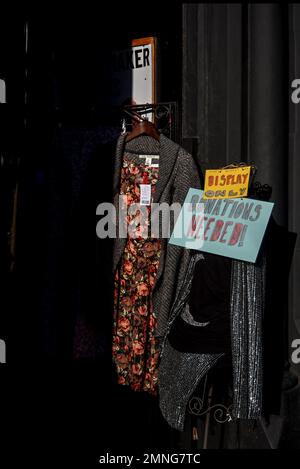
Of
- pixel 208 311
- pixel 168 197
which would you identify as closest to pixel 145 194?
pixel 168 197

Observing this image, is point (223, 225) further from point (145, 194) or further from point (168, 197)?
point (145, 194)

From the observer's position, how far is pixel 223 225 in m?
3.36

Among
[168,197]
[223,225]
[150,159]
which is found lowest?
[223,225]

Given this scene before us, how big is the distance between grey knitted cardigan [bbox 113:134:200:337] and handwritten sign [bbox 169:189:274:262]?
0.10 meters

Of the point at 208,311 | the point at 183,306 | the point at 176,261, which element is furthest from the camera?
the point at 176,261

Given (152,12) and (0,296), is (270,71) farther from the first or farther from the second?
(0,296)

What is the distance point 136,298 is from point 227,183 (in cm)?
88

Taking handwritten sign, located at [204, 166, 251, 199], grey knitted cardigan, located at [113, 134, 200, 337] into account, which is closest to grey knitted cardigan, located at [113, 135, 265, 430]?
grey knitted cardigan, located at [113, 134, 200, 337]

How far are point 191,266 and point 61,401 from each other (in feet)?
5.74

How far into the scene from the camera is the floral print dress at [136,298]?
3.65m

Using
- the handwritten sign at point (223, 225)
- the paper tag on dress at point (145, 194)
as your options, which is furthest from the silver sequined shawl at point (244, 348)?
the paper tag on dress at point (145, 194)

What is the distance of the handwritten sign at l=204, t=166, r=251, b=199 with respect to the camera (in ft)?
10.9

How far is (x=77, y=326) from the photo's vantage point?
385 cm

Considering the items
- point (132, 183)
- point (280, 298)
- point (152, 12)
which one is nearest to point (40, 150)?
point (132, 183)
